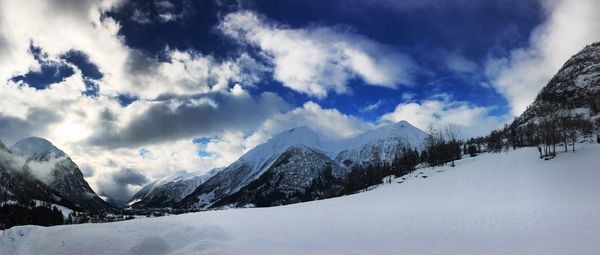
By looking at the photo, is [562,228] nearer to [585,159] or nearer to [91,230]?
[91,230]

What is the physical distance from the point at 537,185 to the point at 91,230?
55.7m

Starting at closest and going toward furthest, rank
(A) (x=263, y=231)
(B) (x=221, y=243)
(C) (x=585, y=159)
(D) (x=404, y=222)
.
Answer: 1. (B) (x=221, y=243)
2. (A) (x=263, y=231)
3. (D) (x=404, y=222)
4. (C) (x=585, y=159)

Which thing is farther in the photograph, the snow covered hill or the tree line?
the tree line

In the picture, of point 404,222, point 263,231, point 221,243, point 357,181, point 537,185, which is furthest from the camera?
point 357,181

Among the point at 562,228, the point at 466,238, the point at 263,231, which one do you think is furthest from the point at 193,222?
the point at 562,228

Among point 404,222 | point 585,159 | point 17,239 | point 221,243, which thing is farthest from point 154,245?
point 585,159

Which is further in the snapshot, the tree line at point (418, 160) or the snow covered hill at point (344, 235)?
the tree line at point (418, 160)

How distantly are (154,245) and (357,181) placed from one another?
170m

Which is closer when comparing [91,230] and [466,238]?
[466,238]

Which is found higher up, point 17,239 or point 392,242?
point 17,239

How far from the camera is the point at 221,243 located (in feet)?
72.6

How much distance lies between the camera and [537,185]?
5681 cm

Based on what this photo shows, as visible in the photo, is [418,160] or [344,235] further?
[418,160]

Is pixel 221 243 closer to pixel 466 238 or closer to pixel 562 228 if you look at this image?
pixel 466 238
